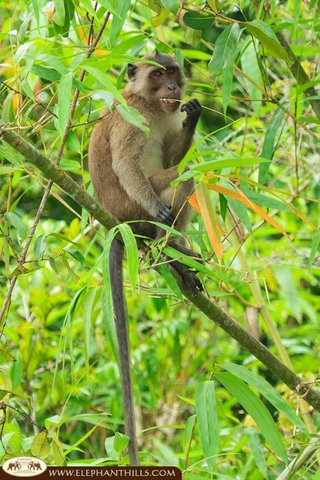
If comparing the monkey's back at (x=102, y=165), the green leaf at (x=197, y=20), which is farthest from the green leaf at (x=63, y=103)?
the monkey's back at (x=102, y=165)

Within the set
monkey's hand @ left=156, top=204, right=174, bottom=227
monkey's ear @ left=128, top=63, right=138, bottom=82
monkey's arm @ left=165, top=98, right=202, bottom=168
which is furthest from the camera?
monkey's ear @ left=128, top=63, right=138, bottom=82

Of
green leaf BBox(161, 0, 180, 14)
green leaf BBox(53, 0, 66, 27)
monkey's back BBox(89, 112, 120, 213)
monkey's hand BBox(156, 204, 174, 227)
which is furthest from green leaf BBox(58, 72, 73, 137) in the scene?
monkey's back BBox(89, 112, 120, 213)

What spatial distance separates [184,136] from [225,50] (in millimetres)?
1258

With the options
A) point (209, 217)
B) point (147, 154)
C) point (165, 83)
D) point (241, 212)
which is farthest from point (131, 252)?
point (165, 83)

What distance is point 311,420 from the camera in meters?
3.55

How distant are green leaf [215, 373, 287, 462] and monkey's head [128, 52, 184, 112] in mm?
1804

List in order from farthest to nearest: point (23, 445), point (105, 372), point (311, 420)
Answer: point (105, 372) < point (311, 420) < point (23, 445)

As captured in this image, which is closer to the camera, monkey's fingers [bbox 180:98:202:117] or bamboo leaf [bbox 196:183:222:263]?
bamboo leaf [bbox 196:183:222:263]

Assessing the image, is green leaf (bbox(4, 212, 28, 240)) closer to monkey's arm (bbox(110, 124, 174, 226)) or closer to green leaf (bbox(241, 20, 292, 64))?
green leaf (bbox(241, 20, 292, 64))

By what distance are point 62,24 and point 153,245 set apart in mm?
839

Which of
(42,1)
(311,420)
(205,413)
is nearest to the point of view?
(205,413)

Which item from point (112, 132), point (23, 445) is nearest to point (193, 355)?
point (112, 132)

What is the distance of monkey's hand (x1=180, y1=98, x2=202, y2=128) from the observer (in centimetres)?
376

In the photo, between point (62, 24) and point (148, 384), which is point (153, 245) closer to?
point (62, 24)
